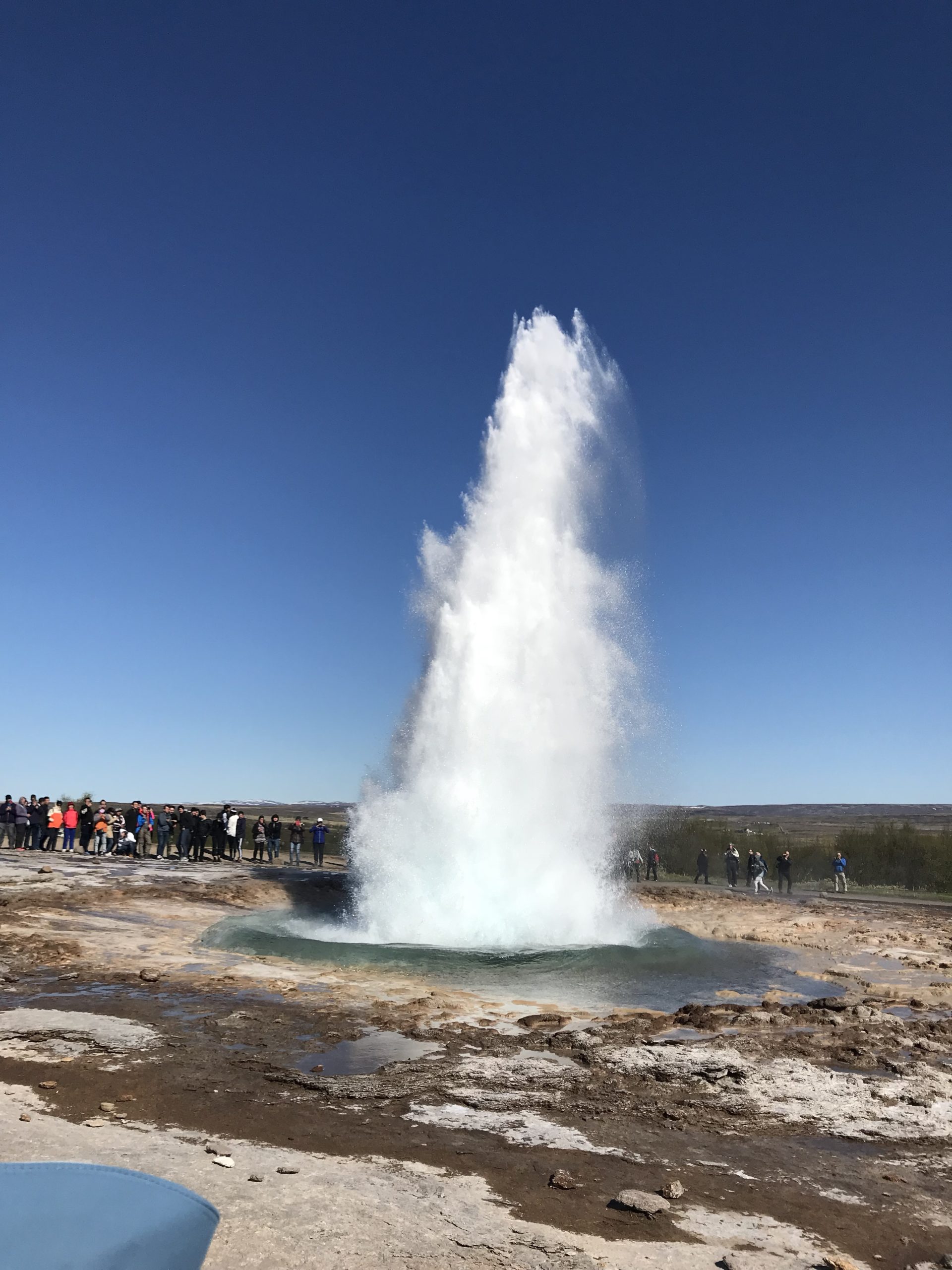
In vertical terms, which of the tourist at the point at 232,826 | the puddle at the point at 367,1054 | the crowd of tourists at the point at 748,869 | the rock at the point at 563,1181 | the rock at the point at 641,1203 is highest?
the tourist at the point at 232,826

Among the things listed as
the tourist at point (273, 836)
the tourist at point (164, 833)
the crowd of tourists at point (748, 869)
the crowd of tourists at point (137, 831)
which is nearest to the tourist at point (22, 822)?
the crowd of tourists at point (137, 831)

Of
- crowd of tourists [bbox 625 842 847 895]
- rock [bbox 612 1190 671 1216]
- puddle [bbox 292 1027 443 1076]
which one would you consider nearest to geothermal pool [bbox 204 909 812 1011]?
puddle [bbox 292 1027 443 1076]

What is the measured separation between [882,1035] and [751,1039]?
1.40 m

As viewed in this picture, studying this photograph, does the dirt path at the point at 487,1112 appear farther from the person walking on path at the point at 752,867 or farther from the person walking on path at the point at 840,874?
the person walking on path at the point at 840,874

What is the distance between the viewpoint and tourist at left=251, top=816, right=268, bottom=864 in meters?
28.9

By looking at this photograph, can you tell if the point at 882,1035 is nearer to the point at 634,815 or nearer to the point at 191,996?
the point at 191,996

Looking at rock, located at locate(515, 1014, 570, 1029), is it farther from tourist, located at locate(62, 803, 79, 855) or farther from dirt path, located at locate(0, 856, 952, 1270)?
tourist, located at locate(62, 803, 79, 855)

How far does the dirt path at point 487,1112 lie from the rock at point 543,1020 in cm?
4

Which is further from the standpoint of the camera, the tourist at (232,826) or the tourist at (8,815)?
the tourist at (232,826)

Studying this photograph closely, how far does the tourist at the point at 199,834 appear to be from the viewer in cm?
2667

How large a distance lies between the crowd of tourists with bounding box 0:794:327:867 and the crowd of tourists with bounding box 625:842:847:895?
11441 millimetres

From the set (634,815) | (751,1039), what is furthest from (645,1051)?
(634,815)

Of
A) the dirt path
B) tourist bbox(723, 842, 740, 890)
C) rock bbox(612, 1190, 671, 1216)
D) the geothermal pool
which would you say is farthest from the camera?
tourist bbox(723, 842, 740, 890)

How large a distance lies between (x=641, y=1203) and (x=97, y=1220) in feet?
8.85
